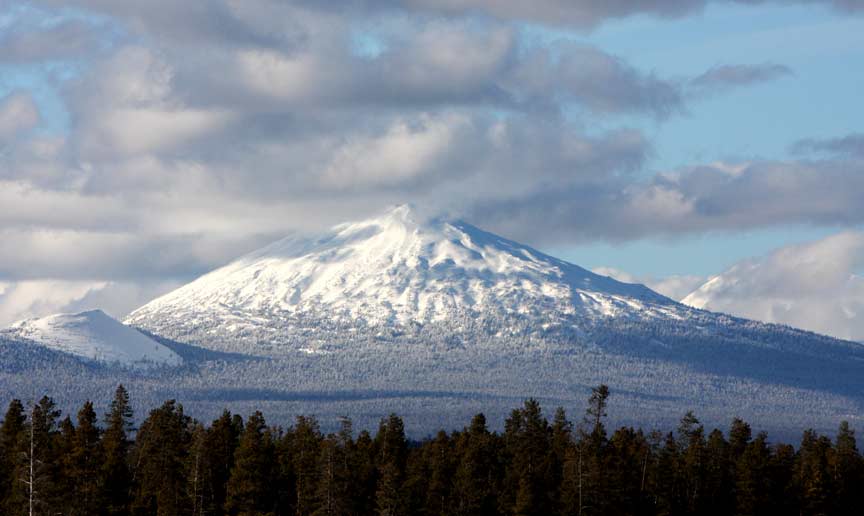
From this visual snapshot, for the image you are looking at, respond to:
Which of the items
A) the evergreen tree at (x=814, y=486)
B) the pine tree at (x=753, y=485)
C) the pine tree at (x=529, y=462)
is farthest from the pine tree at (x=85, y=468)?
the evergreen tree at (x=814, y=486)

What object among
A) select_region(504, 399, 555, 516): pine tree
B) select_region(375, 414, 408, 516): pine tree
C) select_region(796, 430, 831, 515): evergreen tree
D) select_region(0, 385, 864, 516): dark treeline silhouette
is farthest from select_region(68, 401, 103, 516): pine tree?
select_region(796, 430, 831, 515): evergreen tree

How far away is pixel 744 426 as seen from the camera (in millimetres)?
167625

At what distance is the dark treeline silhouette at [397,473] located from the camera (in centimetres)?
13162

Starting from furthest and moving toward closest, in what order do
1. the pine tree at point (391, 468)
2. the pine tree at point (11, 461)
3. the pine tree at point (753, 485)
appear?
the pine tree at point (753, 485) < the pine tree at point (391, 468) < the pine tree at point (11, 461)

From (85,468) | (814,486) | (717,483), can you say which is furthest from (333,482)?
(814,486)

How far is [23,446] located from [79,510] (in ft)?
23.8

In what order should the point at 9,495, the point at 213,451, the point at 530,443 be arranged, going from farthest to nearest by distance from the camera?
the point at 530,443
the point at 213,451
the point at 9,495

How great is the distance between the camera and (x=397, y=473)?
441 ft

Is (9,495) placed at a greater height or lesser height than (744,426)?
lesser

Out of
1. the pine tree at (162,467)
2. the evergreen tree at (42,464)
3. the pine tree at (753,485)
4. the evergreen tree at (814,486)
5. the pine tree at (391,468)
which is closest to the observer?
the evergreen tree at (42,464)

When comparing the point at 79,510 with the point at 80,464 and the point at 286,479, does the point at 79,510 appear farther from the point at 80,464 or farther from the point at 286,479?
the point at 286,479

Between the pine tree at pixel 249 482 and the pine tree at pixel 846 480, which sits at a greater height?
the pine tree at pixel 846 480

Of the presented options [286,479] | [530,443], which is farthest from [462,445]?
[286,479]

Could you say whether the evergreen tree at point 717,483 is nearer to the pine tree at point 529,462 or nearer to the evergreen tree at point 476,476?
the pine tree at point 529,462
